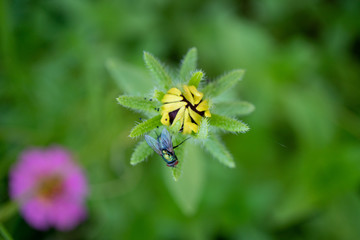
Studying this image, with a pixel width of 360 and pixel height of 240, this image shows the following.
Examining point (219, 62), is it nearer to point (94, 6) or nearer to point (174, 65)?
point (174, 65)

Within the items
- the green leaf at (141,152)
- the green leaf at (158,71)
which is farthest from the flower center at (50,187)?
the green leaf at (158,71)

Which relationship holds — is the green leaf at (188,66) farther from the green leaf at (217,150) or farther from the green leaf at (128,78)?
the green leaf at (128,78)

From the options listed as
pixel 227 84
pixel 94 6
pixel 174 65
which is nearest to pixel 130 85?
pixel 227 84

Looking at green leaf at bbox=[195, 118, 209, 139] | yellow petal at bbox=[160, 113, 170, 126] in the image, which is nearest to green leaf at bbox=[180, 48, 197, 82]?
yellow petal at bbox=[160, 113, 170, 126]

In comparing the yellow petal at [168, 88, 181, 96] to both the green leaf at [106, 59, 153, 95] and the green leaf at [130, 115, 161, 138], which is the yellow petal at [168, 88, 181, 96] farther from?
the green leaf at [106, 59, 153, 95]

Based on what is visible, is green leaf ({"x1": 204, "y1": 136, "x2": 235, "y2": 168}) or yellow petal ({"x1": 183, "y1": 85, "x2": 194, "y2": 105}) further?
green leaf ({"x1": 204, "y1": 136, "x2": 235, "y2": 168})

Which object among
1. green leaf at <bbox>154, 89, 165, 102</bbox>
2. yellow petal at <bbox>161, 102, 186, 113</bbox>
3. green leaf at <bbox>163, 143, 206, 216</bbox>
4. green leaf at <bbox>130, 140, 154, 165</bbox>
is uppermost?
green leaf at <bbox>154, 89, 165, 102</bbox>

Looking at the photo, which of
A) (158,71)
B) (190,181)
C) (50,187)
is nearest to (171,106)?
(158,71)
